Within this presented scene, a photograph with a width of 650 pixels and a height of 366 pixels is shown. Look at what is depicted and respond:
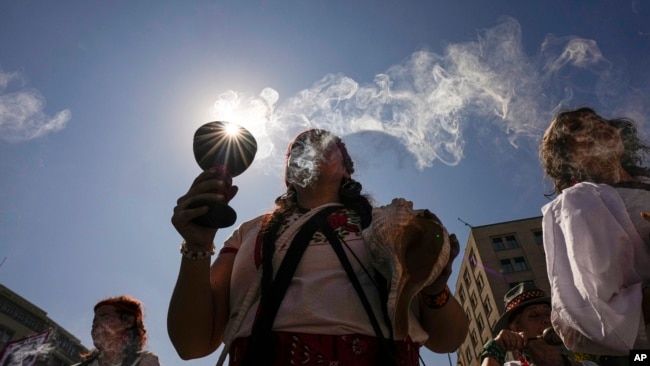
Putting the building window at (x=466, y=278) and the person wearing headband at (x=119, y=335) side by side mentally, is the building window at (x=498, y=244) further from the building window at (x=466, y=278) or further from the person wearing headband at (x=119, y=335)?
the person wearing headband at (x=119, y=335)

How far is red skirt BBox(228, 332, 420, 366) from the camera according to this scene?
126 cm

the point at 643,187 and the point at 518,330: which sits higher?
the point at 643,187

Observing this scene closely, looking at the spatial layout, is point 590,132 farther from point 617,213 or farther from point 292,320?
point 292,320

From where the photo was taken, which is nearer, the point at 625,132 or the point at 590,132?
the point at 590,132

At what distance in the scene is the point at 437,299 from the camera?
4.91 ft

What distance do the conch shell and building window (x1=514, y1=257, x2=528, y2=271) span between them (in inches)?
1520

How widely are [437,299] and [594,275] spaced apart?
0.60 meters

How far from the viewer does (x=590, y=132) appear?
7.32 feet

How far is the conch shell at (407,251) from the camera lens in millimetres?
1179

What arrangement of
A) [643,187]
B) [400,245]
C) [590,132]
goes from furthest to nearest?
[590,132] < [643,187] < [400,245]

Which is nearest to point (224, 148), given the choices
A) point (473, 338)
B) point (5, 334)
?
point (5, 334)

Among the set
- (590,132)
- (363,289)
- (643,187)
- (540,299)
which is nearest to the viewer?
(363,289)

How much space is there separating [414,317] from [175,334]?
3.10 feet

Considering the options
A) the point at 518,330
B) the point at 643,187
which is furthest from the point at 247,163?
the point at 518,330
